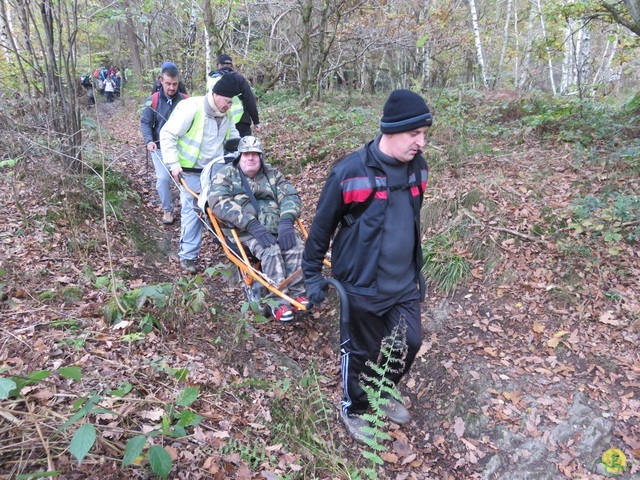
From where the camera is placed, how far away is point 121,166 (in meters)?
9.20

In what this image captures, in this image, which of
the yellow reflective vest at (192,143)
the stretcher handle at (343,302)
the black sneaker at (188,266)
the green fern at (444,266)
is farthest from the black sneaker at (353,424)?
the yellow reflective vest at (192,143)

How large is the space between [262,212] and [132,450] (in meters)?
3.42

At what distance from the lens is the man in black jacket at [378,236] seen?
9.58 ft

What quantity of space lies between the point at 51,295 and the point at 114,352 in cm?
113

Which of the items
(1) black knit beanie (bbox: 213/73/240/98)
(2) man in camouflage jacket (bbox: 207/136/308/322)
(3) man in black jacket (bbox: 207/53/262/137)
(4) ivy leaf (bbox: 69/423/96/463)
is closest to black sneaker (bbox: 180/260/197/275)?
(2) man in camouflage jacket (bbox: 207/136/308/322)

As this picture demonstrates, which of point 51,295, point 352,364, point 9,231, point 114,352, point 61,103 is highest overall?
point 61,103

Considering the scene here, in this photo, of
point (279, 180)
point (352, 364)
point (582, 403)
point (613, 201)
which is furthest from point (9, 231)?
point (613, 201)

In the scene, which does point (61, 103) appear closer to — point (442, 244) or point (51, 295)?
point (51, 295)

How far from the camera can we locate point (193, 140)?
5742mm

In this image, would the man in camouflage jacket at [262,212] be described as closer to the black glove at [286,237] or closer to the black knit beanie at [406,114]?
the black glove at [286,237]

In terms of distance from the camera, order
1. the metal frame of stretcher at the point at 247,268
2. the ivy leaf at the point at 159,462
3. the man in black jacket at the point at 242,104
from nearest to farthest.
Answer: the ivy leaf at the point at 159,462
the metal frame of stretcher at the point at 247,268
the man in black jacket at the point at 242,104

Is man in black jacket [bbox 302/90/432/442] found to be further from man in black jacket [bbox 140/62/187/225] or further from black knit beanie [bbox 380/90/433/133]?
man in black jacket [bbox 140/62/187/225]

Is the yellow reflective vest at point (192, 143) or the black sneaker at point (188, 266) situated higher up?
the yellow reflective vest at point (192, 143)

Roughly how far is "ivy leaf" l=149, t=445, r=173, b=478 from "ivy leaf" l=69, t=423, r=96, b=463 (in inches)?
11.9
